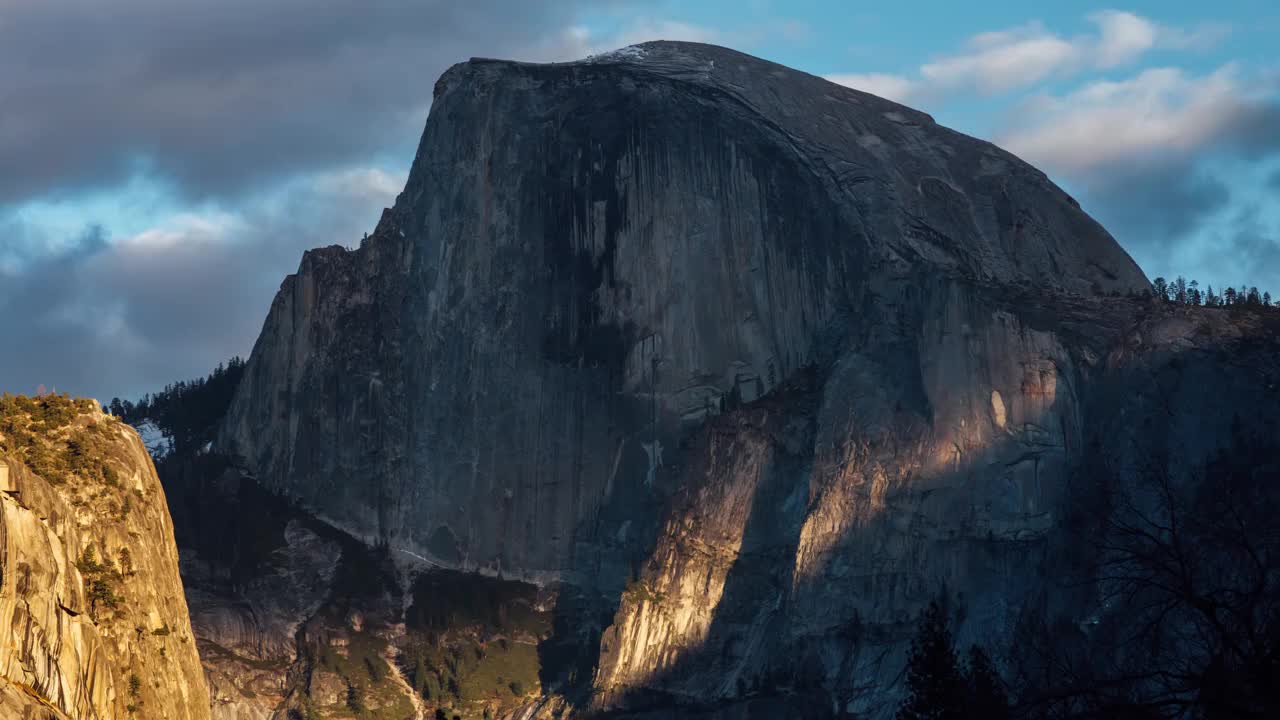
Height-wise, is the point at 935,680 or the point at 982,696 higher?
the point at 935,680

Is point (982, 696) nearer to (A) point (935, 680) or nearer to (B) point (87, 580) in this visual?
(A) point (935, 680)

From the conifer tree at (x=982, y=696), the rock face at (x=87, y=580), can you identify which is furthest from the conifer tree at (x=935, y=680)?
the rock face at (x=87, y=580)

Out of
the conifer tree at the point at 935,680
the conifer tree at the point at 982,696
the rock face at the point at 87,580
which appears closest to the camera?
the rock face at the point at 87,580

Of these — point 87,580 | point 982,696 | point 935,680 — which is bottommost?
point 982,696

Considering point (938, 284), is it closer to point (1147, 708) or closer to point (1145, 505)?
point (1145, 505)

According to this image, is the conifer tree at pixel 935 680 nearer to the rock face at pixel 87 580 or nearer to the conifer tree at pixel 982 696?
the conifer tree at pixel 982 696

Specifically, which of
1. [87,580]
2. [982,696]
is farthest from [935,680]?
[87,580]

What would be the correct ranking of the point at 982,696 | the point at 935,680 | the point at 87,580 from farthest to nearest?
the point at 935,680 → the point at 982,696 → the point at 87,580

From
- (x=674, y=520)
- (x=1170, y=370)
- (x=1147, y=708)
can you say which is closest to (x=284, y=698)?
(x=674, y=520)
